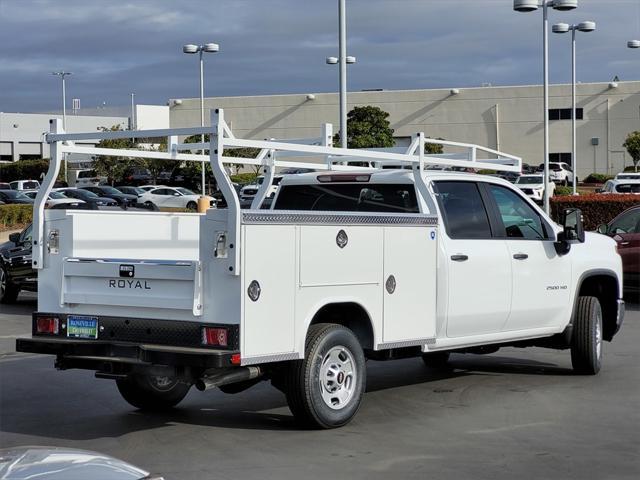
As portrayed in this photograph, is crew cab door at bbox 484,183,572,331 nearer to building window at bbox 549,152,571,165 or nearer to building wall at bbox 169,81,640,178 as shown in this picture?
building wall at bbox 169,81,640,178

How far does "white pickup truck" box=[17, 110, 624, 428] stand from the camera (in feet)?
25.9

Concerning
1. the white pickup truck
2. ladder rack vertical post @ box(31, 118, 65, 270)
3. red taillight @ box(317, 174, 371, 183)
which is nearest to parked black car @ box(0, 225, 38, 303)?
the white pickup truck

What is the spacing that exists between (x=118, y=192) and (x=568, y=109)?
120 ft

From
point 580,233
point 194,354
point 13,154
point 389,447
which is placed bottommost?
point 389,447

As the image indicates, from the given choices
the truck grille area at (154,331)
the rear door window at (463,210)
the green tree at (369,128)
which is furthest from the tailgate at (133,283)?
the green tree at (369,128)

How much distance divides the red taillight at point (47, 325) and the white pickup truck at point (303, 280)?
2cm

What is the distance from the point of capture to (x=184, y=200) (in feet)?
179

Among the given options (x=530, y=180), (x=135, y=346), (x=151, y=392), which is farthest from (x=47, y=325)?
(x=530, y=180)

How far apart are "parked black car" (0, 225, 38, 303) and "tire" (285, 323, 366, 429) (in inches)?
441

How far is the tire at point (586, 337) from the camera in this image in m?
11.1

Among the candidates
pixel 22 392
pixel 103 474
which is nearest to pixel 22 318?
pixel 22 392

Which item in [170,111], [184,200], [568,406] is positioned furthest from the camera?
[170,111]

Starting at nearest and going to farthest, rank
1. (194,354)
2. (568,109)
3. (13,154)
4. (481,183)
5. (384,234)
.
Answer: (194,354)
(384,234)
(481,183)
(568,109)
(13,154)

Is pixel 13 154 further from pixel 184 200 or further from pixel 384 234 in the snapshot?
pixel 384 234
